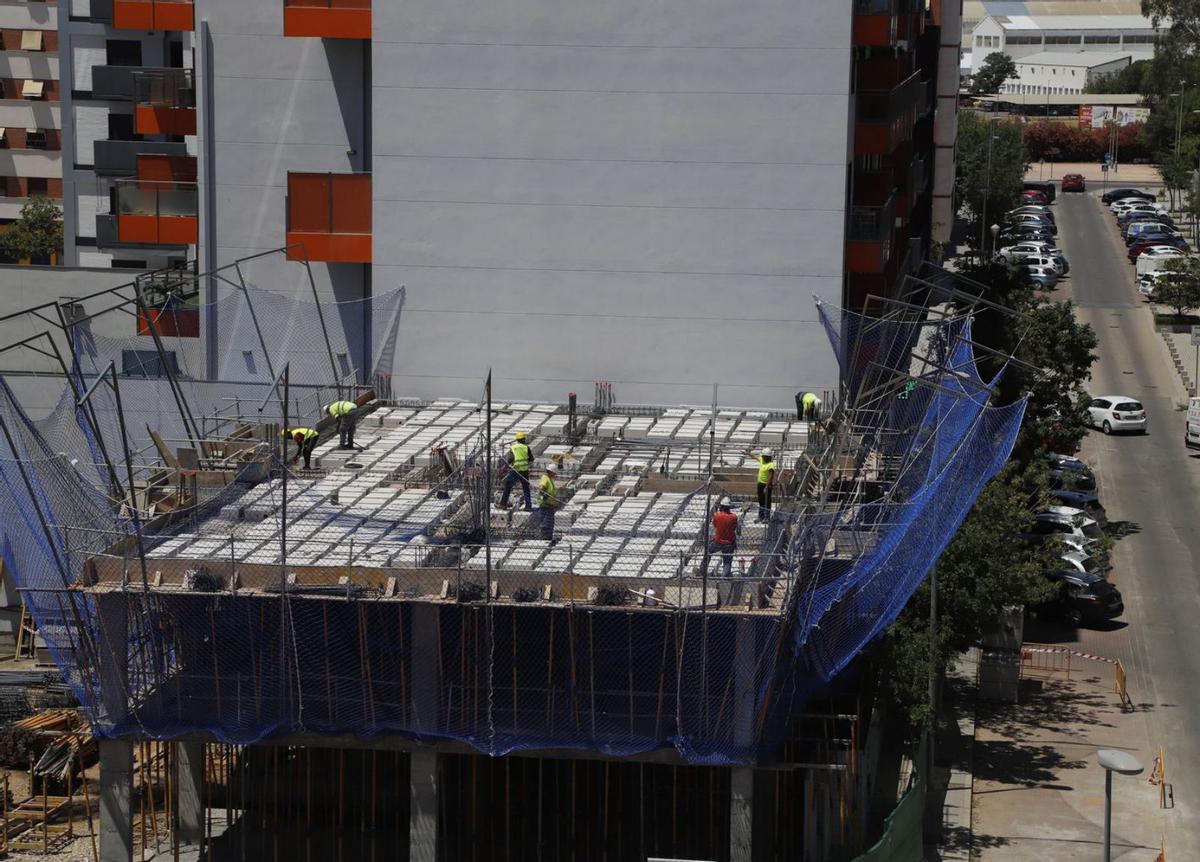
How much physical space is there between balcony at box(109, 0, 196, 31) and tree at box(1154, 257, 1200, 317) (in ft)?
146

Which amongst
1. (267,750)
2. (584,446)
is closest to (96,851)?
(267,750)

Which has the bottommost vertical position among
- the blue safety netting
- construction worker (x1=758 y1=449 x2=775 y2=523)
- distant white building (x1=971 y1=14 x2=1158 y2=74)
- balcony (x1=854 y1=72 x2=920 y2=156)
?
the blue safety netting

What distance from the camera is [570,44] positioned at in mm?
44750

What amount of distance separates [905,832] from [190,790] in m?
11.8

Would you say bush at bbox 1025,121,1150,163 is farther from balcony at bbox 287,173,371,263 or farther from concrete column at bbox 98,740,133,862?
concrete column at bbox 98,740,133,862

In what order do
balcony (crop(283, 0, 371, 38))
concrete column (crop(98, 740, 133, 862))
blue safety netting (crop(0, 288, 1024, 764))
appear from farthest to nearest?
balcony (crop(283, 0, 371, 38)) → concrete column (crop(98, 740, 133, 862)) → blue safety netting (crop(0, 288, 1024, 764))

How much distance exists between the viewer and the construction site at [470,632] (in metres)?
32.0

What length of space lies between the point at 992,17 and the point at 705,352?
151841 millimetres

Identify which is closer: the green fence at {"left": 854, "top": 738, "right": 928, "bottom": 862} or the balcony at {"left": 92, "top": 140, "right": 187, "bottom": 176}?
the green fence at {"left": 854, "top": 738, "right": 928, "bottom": 862}

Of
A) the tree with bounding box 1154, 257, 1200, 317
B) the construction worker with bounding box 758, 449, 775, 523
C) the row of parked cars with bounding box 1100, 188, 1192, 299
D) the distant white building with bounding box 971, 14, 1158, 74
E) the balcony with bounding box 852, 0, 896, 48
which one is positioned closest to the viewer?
the construction worker with bounding box 758, 449, 775, 523

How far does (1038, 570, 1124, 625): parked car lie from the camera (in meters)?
49.2

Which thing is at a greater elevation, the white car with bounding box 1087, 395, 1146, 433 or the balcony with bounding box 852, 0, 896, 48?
the balcony with bounding box 852, 0, 896, 48

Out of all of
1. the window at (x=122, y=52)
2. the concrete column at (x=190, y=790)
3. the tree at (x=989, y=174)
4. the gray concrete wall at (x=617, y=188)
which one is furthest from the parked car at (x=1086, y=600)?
the tree at (x=989, y=174)

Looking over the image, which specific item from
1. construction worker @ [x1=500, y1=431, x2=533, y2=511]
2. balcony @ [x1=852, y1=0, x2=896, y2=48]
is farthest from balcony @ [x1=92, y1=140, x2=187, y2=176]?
construction worker @ [x1=500, y1=431, x2=533, y2=511]
